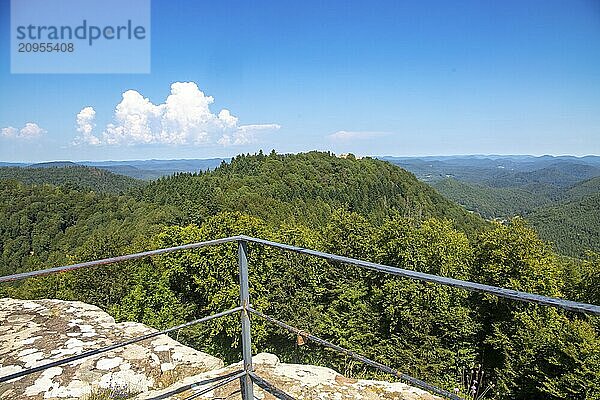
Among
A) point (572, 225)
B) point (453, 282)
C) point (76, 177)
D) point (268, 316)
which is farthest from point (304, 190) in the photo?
point (572, 225)

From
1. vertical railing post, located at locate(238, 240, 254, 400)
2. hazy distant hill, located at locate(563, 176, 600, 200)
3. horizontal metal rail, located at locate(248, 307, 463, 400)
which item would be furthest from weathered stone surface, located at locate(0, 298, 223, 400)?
hazy distant hill, located at locate(563, 176, 600, 200)

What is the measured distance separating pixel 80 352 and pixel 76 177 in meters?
107

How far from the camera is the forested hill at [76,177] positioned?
287 feet

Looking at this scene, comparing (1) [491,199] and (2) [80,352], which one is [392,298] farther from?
(1) [491,199]

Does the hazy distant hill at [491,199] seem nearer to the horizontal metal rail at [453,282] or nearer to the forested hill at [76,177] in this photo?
the forested hill at [76,177]

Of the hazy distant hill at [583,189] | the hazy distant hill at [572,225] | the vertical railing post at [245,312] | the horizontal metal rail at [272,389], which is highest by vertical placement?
the vertical railing post at [245,312]

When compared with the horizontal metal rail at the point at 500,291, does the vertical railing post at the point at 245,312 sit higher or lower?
lower

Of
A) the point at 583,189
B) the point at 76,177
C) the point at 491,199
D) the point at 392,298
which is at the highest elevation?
the point at 76,177

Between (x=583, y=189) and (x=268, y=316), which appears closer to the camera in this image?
(x=268, y=316)

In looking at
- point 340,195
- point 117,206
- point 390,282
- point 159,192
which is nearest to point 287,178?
point 340,195

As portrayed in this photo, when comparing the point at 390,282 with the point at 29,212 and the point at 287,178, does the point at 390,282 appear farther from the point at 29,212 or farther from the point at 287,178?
the point at 29,212

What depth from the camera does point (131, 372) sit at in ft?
9.40

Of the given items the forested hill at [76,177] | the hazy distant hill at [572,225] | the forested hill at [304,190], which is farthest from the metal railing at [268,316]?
the forested hill at [76,177]

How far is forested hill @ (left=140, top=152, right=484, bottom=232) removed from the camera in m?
42.2
